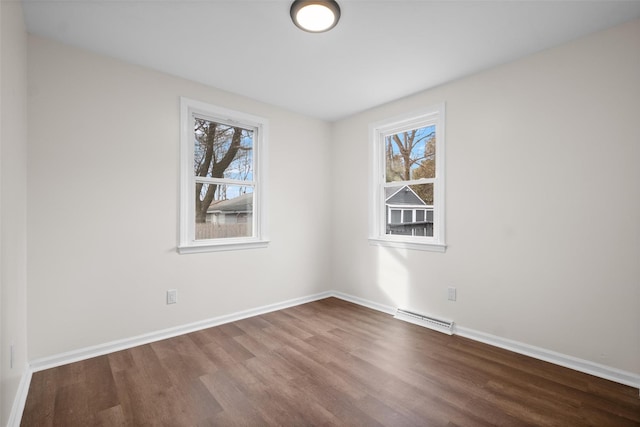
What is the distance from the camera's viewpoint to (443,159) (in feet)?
10.2

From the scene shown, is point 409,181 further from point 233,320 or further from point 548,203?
point 233,320

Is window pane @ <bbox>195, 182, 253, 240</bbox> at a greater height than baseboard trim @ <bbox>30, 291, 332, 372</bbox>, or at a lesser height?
greater

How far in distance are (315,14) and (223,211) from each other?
7.04ft

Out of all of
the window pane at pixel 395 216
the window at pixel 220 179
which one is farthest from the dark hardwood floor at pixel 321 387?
the window pane at pixel 395 216

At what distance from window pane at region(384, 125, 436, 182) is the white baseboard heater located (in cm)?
151

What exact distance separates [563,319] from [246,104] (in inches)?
141

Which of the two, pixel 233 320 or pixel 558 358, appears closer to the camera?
pixel 558 358

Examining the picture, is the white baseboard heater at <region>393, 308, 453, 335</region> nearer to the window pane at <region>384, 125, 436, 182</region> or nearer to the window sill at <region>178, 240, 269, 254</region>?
the window pane at <region>384, 125, 436, 182</region>

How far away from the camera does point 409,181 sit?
3.52 metres

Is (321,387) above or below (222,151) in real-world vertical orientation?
below

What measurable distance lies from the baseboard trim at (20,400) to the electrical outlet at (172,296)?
39.9 inches

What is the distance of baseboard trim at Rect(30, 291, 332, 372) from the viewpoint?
2324 mm

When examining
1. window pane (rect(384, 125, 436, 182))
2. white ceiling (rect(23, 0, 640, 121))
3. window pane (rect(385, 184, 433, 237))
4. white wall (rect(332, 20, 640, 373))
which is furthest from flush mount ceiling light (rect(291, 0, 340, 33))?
window pane (rect(385, 184, 433, 237))

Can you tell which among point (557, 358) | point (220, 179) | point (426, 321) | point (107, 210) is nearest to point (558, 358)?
point (557, 358)
